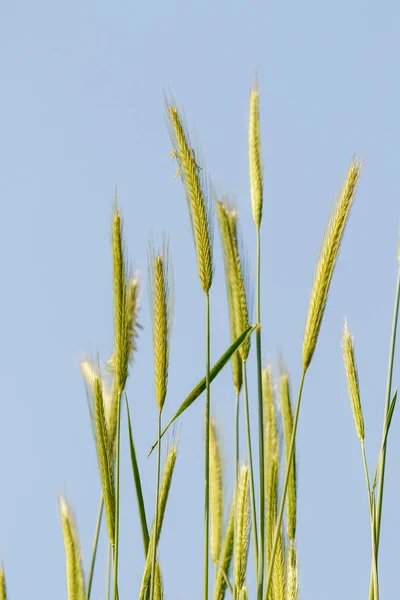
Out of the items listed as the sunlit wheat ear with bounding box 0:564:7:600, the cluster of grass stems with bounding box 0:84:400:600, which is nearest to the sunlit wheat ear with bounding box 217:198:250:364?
the cluster of grass stems with bounding box 0:84:400:600

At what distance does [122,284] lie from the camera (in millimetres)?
1933

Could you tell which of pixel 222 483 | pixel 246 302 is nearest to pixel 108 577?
pixel 222 483

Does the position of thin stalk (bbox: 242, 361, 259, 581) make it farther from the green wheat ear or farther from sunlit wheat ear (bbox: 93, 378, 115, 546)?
sunlit wheat ear (bbox: 93, 378, 115, 546)

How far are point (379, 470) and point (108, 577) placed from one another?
25.2 inches

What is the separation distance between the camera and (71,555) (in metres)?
2.00

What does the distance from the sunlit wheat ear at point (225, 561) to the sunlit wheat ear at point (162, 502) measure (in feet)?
0.80

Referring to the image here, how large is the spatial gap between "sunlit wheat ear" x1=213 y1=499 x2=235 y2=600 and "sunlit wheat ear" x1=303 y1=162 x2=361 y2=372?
0.48 m

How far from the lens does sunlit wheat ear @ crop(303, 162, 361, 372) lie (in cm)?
196

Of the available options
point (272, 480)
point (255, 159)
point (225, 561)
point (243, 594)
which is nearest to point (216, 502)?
point (225, 561)

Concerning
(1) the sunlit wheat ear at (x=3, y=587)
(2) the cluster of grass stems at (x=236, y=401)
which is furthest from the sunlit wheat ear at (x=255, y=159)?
(1) the sunlit wheat ear at (x=3, y=587)

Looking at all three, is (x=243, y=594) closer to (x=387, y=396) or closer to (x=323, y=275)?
(x=387, y=396)

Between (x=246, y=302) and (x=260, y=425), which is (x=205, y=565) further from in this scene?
(x=246, y=302)

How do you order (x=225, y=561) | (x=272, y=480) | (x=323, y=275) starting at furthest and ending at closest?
1. (x=225, y=561)
2. (x=272, y=480)
3. (x=323, y=275)

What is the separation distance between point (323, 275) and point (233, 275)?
0.30 metres
